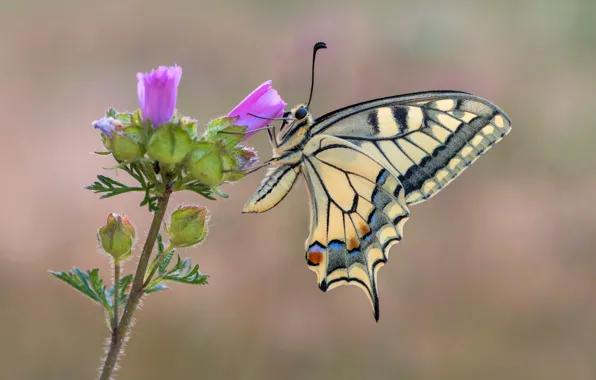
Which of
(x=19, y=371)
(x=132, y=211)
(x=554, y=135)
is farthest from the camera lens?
(x=554, y=135)

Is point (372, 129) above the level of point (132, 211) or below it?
below

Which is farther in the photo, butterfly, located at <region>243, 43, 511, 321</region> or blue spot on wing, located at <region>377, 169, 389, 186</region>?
blue spot on wing, located at <region>377, 169, 389, 186</region>

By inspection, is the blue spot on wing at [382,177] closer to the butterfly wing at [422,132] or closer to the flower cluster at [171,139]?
the butterfly wing at [422,132]

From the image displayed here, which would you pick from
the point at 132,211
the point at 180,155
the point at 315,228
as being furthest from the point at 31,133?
the point at 180,155

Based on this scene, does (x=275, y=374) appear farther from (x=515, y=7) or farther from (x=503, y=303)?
(x=515, y=7)

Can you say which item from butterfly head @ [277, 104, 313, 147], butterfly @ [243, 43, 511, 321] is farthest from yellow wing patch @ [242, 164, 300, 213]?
butterfly head @ [277, 104, 313, 147]

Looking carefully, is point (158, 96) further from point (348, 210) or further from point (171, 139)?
point (348, 210)

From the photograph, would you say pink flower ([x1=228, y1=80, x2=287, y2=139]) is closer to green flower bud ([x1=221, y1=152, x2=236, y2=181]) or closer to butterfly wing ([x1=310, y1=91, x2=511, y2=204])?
green flower bud ([x1=221, y1=152, x2=236, y2=181])
